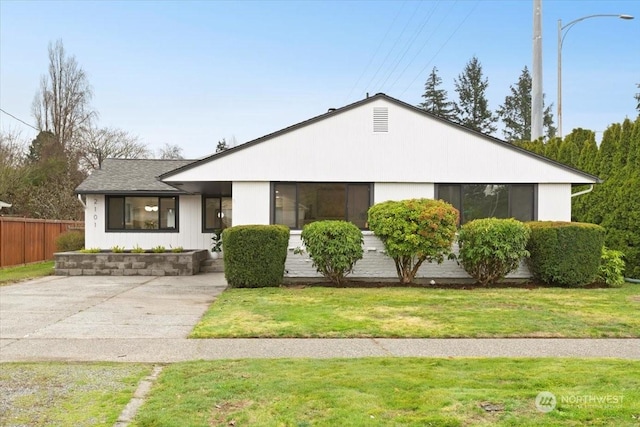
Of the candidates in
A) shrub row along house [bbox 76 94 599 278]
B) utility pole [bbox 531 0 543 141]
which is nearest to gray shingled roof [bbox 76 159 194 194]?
shrub row along house [bbox 76 94 599 278]

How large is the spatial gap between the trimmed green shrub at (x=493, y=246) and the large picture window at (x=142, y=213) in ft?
33.7

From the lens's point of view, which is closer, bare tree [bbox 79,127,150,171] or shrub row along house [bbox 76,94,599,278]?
shrub row along house [bbox 76,94,599,278]

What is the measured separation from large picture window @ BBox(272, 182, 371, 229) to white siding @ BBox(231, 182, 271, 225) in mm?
224

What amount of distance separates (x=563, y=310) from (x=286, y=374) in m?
5.97

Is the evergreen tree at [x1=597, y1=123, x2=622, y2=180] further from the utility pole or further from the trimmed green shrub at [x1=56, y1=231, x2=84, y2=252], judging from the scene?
the trimmed green shrub at [x1=56, y1=231, x2=84, y2=252]

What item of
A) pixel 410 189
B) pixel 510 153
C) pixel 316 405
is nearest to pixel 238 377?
pixel 316 405

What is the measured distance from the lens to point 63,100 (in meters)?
38.5

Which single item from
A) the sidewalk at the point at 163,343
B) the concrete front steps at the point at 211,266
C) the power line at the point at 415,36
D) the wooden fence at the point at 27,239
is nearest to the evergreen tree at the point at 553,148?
the power line at the point at 415,36

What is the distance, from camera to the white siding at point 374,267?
13.4 metres

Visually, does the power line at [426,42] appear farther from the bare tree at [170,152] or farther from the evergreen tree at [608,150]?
the bare tree at [170,152]

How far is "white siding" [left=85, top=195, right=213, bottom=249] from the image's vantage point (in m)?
18.0

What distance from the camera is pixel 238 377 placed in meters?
4.97

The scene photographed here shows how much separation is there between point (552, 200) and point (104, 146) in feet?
106

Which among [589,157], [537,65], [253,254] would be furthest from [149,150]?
[589,157]
